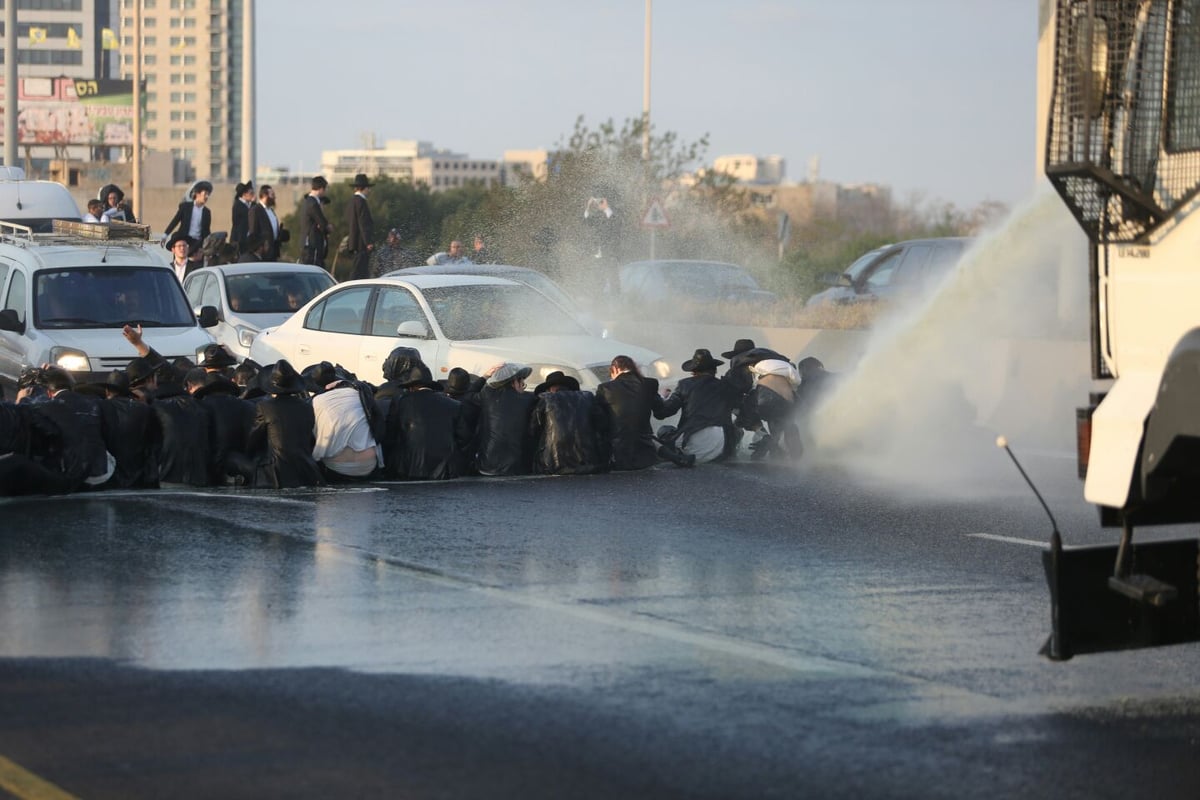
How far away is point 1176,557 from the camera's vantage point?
6434mm

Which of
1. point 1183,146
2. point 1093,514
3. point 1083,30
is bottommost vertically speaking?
point 1093,514

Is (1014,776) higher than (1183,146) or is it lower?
lower

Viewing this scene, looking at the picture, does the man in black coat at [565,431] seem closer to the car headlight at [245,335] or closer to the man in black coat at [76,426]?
the man in black coat at [76,426]

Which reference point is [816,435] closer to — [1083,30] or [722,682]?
[722,682]

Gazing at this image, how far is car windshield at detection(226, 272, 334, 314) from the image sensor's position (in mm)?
21391

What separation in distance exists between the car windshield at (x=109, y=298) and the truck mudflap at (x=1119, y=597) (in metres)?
12.3

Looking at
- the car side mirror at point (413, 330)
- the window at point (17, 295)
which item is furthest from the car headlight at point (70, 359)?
the car side mirror at point (413, 330)

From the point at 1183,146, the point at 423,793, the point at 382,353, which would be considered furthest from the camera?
the point at 382,353

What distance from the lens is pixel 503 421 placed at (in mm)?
13836

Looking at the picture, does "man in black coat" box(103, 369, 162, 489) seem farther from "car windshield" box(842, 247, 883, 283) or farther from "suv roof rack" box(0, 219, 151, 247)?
"car windshield" box(842, 247, 883, 283)

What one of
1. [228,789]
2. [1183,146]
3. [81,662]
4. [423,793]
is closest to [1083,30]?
[1183,146]

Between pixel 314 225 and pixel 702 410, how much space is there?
1092cm

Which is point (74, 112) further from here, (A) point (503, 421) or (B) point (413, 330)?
(A) point (503, 421)

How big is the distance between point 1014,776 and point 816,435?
31.4 ft
